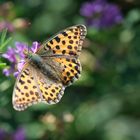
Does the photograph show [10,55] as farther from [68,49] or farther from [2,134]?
[2,134]

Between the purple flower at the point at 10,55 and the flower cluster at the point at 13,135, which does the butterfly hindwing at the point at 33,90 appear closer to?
the purple flower at the point at 10,55

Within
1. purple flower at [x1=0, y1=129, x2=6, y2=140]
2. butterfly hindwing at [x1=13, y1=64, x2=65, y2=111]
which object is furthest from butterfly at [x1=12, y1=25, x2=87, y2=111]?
purple flower at [x1=0, y1=129, x2=6, y2=140]

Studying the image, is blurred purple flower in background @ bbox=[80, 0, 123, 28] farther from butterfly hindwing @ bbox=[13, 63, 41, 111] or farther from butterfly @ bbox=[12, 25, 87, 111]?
butterfly hindwing @ bbox=[13, 63, 41, 111]

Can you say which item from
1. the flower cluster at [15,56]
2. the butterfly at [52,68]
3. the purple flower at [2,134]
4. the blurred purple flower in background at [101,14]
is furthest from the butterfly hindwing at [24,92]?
the blurred purple flower in background at [101,14]

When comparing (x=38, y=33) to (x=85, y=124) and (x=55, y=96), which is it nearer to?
(x=85, y=124)

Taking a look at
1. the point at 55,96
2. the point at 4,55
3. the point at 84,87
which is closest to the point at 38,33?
the point at 84,87

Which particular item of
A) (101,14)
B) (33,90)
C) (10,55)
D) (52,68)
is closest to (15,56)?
(10,55)
